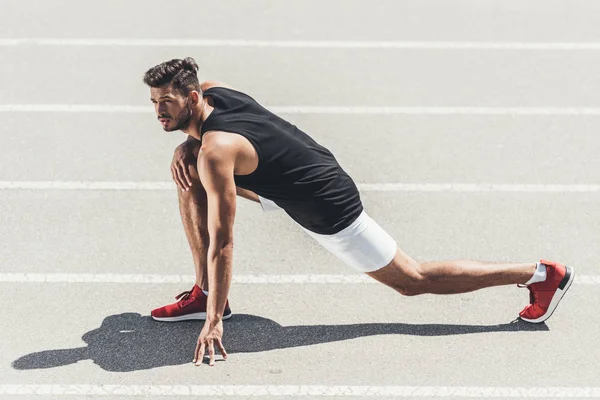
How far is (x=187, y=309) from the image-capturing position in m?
6.19

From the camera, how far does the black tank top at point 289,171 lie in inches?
221

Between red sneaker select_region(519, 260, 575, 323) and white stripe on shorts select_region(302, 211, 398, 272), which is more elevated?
white stripe on shorts select_region(302, 211, 398, 272)

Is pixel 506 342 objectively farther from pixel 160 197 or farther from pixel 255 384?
pixel 160 197

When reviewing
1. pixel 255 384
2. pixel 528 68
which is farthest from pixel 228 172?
pixel 528 68

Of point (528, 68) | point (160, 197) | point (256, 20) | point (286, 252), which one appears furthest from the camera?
point (256, 20)

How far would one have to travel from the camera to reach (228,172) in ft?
17.6

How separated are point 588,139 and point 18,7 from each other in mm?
6323

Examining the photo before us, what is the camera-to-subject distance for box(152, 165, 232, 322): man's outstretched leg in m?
6.06

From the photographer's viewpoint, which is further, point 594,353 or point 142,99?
point 142,99

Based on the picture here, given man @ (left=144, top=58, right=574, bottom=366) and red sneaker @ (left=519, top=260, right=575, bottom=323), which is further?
red sneaker @ (left=519, top=260, right=575, bottom=323)

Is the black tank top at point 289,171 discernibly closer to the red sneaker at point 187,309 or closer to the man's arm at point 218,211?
the man's arm at point 218,211

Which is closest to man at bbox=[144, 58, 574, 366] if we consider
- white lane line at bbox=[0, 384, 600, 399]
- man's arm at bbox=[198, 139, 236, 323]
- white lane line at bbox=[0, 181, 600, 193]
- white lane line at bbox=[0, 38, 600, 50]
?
man's arm at bbox=[198, 139, 236, 323]

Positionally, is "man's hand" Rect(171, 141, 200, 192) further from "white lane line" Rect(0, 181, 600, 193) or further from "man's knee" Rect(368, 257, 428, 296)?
"white lane line" Rect(0, 181, 600, 193)

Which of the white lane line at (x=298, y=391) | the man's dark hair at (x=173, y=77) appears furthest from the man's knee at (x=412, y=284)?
the man's dark hair at (x=173, y=77)
